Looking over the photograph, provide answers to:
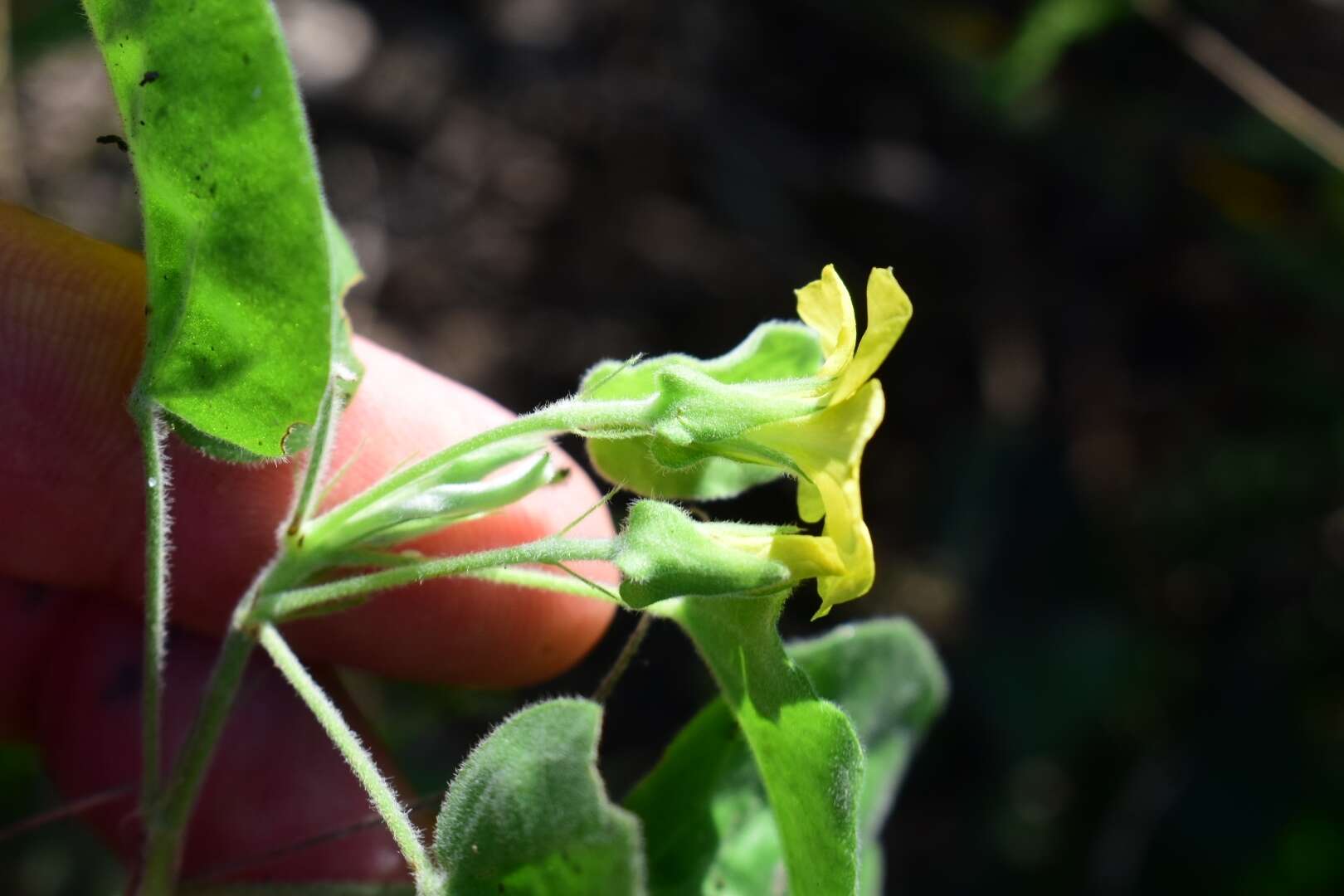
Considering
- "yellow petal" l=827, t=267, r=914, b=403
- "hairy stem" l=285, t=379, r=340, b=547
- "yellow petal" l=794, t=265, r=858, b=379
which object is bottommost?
"hairy stem" l=285, t=379, r=340, b=547

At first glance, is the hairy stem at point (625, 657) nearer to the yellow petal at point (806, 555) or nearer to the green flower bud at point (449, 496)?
the green flower bud at point (449, 496)

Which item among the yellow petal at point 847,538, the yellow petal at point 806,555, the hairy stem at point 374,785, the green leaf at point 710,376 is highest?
the yellow petal at point 847,538

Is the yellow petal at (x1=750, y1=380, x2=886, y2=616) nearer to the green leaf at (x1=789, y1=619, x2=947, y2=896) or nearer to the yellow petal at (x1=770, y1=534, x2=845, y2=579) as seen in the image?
the yellow petal at (x1=770, y1=534, x2=845, y2=579)

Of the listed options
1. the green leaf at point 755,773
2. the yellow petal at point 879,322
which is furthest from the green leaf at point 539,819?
the green leaf at point 755,773

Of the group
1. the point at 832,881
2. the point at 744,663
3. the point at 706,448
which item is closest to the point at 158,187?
the point at 706,448

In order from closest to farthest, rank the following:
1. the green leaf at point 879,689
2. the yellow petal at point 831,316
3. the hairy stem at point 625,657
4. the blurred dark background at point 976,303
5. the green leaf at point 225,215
A: the green leaf at point 225,215, the yellow petal at point 831,316, the hairy stem at point 625,657, the green leaf at point 879,689, the blurred dark background at point 976,303

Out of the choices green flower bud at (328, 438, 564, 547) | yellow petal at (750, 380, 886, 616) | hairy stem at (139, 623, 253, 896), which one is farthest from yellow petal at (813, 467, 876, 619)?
hairy stem at (139, 623, 253, 896)

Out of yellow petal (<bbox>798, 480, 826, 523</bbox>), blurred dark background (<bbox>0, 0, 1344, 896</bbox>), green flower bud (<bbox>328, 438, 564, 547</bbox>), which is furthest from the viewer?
blurred dark background (<bbox>0, 0, 1344, 896</bbox>)
